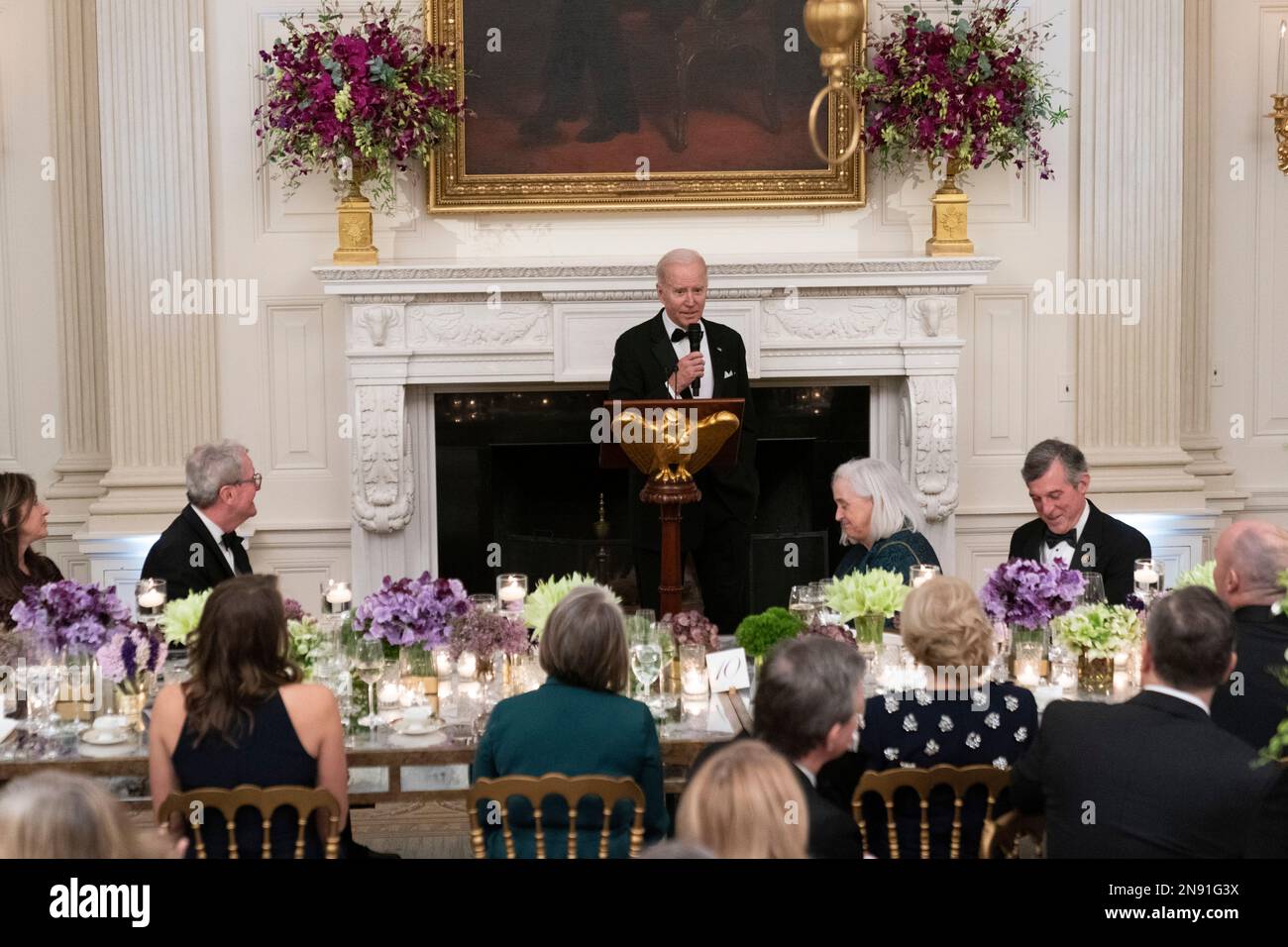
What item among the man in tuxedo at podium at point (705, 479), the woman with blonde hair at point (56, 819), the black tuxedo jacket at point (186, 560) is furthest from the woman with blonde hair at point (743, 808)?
the man in tuxedo at podium at point (705, 479)

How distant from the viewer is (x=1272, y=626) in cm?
395

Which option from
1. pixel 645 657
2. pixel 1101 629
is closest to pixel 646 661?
pixel 645 657

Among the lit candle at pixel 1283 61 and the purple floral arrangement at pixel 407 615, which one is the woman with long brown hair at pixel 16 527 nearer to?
the purple floral arrangement at pixel 407 615

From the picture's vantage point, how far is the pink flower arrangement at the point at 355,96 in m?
6.82

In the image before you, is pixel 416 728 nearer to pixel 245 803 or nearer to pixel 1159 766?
pixel 245 803

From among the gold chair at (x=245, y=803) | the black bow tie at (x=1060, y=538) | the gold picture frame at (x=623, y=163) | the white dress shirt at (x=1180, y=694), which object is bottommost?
the gold chair at (x=245, y=803)

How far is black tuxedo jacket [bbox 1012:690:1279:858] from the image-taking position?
3.04 metres

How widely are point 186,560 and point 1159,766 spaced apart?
3.32m

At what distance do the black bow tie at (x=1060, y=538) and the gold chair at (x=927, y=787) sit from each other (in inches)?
86.3

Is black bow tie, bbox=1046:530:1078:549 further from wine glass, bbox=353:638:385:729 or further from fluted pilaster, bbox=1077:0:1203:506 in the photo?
wine glass, bbox=353:638:385:729

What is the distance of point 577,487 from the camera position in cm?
793

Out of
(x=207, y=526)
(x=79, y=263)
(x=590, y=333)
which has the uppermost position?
(x=79, y=263)

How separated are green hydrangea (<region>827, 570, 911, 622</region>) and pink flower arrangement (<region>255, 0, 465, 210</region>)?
10.9 ft
